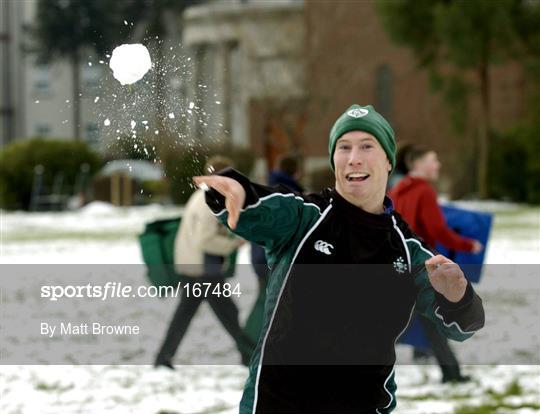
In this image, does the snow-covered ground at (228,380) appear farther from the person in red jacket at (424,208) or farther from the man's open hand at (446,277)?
the man's open hand at (446,277)

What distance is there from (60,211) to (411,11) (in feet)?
44.9

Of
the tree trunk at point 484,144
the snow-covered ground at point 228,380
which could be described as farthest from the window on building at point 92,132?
the tree trunk at point 484,144

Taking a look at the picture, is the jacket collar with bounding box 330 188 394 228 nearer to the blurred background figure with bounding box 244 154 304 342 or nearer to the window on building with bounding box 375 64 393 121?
the blurred background figure with bounding box 244 154 304 342

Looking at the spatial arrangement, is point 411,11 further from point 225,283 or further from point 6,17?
point 6,17

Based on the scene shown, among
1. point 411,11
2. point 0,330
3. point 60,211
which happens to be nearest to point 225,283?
point 0,330

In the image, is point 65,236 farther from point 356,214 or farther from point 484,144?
point 356,214

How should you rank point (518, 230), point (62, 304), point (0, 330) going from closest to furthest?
point (0, 330), point (62, 304), point (518, 230)

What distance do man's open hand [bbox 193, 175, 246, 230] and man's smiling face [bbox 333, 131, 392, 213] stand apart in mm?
472

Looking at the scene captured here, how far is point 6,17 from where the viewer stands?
64562 mm

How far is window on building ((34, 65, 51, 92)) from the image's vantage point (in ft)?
209

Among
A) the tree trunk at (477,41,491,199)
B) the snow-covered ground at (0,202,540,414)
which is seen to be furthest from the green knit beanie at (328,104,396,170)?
the tree trunk at (477,41,491,199)

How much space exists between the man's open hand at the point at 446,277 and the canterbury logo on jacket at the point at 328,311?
75 mm

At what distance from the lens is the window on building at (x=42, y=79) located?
209 feet

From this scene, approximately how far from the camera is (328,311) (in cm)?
319
